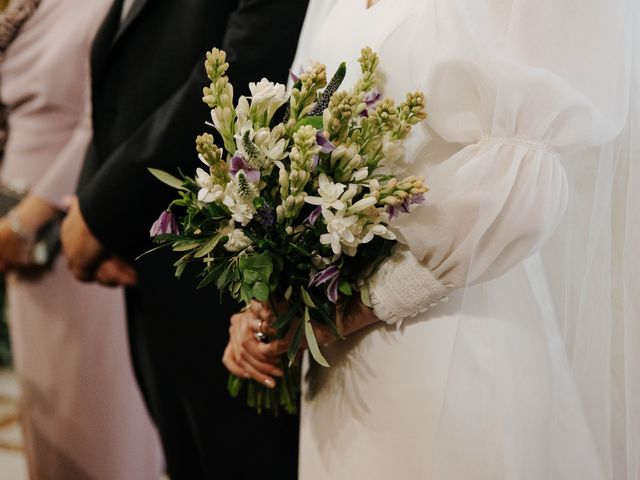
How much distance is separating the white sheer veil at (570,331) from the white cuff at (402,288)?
5 centimetres

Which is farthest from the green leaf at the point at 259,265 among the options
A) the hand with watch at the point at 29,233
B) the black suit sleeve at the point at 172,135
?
the hand with watch at the point at 29,233

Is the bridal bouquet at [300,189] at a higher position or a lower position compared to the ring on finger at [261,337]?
higher

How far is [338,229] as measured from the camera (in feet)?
2.61

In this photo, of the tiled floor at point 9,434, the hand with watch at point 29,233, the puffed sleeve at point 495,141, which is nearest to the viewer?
the puffed sleeve at point 495,141

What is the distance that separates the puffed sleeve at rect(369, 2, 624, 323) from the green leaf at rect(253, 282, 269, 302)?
17 centimetres

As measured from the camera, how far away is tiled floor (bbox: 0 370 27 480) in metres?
2.12

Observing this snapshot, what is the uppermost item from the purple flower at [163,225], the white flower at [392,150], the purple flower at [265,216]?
the white flower at [392,150]

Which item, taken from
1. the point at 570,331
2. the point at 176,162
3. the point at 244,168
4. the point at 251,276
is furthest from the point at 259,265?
the point at 176,162

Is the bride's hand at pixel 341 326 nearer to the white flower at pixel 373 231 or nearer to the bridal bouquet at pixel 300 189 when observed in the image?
the bridal bouquet at pixel 300 189

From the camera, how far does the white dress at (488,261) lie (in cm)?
76

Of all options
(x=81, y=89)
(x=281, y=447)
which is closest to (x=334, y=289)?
(x=281, y=447)

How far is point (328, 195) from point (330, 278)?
0.13 metres

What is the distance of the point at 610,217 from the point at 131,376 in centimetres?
147

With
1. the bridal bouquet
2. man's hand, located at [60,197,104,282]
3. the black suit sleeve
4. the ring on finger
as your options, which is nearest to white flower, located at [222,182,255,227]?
the bridal bouquet
